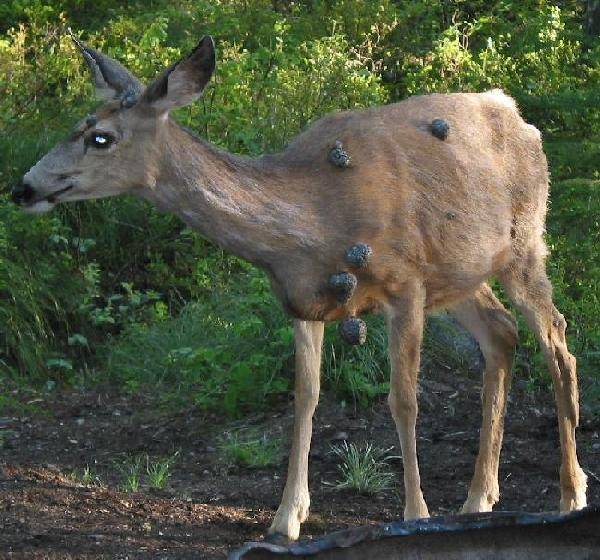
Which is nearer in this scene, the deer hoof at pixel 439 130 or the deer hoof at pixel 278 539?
the deer hoof at pixel 278 539

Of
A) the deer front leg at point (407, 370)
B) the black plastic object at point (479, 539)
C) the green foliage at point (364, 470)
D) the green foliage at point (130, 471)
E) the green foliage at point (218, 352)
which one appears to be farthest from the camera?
the green foliage at point (218, 352)

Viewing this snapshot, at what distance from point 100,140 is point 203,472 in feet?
9.03

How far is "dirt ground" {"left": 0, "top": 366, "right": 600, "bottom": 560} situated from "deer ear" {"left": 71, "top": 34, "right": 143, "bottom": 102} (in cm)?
192

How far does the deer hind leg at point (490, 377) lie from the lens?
305 inches

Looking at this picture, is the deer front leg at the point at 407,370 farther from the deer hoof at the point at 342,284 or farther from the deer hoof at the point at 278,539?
the deer hoof at the point at 278,539

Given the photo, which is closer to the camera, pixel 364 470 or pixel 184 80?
pixel 184 80

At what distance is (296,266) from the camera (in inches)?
261

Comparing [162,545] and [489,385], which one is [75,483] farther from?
[489,385]

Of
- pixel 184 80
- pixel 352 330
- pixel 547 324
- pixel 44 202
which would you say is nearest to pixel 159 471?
pixel 352 330

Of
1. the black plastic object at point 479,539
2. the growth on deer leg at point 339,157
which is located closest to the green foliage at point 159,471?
the growth on deer leg at point 339,157

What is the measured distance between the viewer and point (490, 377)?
796 centimetres

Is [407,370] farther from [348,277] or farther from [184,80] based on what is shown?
[184,80]

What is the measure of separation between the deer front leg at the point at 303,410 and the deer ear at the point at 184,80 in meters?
1.49

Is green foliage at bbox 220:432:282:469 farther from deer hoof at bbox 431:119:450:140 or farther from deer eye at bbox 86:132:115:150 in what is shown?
deer eye at bbox 86:132:115:150
